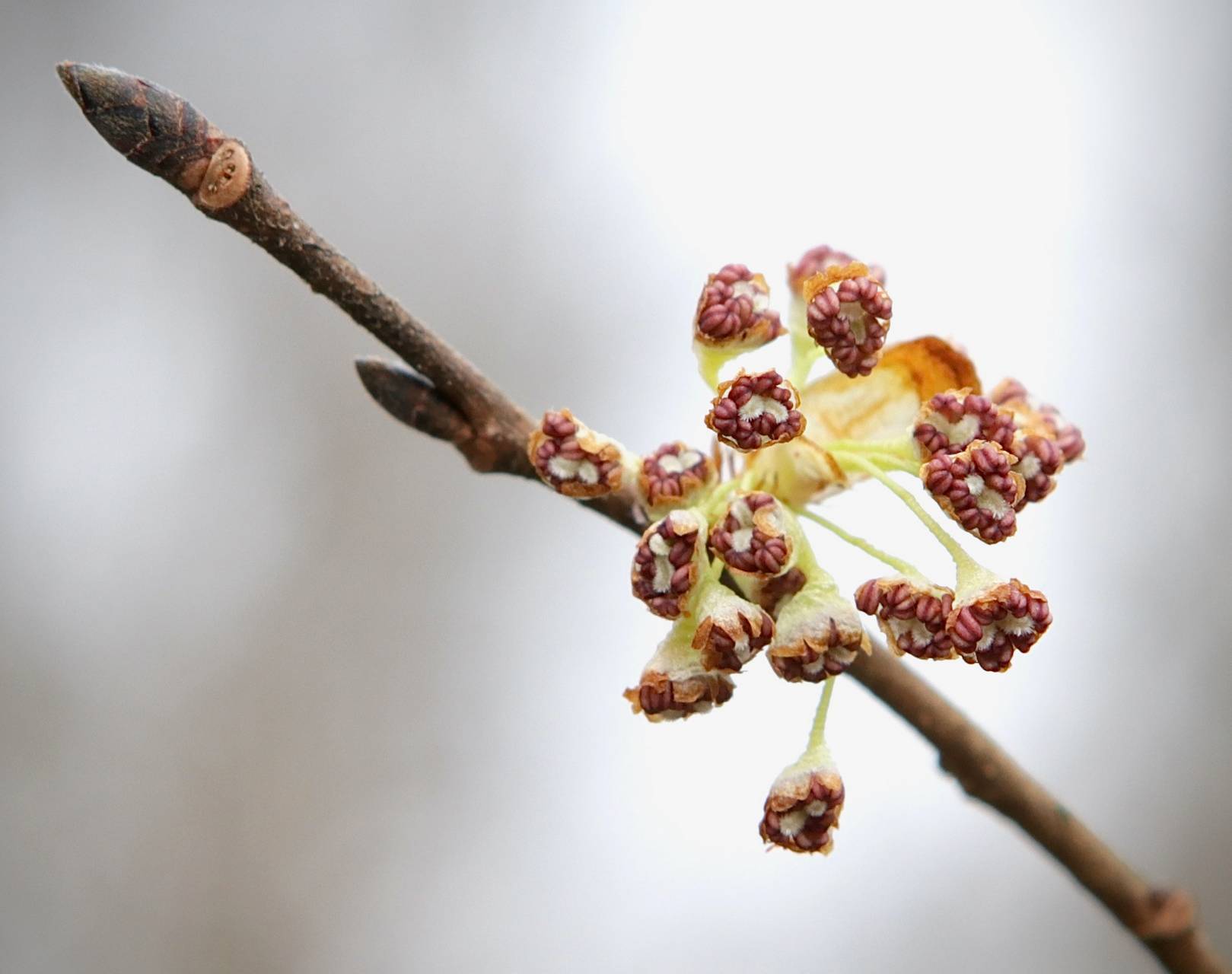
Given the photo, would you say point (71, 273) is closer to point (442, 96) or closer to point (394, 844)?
point (442, 96)

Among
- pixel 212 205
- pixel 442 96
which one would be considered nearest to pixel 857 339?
pixel 212 205

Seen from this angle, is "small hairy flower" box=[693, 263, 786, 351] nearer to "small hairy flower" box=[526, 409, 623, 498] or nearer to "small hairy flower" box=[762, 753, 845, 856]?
"small hairy flower" box=[526, 409, 623, 498]

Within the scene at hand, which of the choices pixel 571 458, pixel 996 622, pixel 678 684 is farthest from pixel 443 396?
pixel 996 622

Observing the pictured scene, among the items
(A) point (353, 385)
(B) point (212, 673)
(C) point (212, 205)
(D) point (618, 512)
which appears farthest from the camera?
(A) point (353, 385)

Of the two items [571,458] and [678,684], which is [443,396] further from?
[678,684]

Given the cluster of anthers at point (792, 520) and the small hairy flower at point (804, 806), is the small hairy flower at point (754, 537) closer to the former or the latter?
the cluster of anthers at point (792, 520)

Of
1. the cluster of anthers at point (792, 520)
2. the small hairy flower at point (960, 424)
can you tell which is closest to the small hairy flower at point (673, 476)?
the cluster of anthers at point (792, 520)

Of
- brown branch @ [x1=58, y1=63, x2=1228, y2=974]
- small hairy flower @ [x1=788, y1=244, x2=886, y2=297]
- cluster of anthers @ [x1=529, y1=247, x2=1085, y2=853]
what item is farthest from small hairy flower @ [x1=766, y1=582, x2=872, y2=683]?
small hairy flower @ [x1=788, y1=244, x2=886, y2=297]

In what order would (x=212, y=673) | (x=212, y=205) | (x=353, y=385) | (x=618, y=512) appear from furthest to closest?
1. (x=353, y=385)
2. (x=212, y=673)
3. (x=618, y=512)
4. (x=212, y=205)
